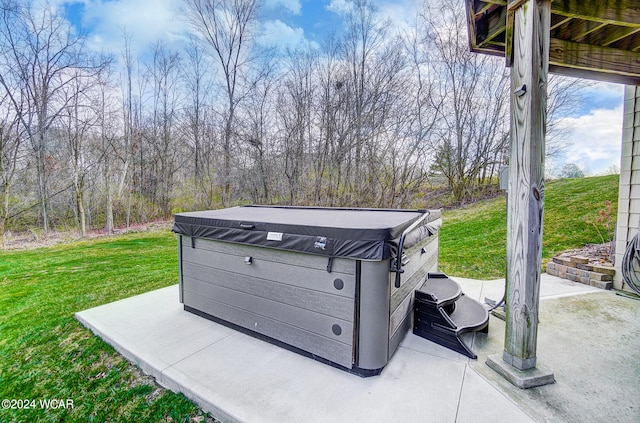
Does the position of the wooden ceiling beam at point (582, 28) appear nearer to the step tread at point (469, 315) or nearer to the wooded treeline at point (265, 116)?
the step tread at point (469, 315)

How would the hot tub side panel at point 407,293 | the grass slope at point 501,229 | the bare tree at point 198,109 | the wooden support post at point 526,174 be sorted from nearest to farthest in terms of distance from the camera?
the wooden support post at point 526,174
the hot tub side panel at point 407,293
the grass slope at point 501,229
the bare tree at point 198,109

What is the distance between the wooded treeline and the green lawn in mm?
2574

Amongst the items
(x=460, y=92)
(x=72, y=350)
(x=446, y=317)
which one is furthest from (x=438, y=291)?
(x=460, y=92)

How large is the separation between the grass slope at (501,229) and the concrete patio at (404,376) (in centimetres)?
199

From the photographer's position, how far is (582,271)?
12.1 feet

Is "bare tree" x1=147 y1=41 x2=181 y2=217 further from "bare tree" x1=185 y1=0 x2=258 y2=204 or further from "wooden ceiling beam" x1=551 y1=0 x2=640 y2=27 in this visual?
"wooden ceiling beam" x1=551 y1=0 x2=640 y2=27

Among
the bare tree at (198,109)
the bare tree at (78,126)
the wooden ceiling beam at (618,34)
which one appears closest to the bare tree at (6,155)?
the bare tree at (78,126)

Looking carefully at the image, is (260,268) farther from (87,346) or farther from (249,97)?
(249,97)

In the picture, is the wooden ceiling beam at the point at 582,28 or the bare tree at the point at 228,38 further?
the bare tree at the point at 228,38

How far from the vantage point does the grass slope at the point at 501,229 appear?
4.85 m

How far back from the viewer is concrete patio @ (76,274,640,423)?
1.59 meters

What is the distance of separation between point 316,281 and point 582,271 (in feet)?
12.7

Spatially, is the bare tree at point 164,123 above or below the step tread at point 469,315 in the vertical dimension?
above

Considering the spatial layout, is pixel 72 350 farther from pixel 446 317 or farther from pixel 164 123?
pixel 164 123
